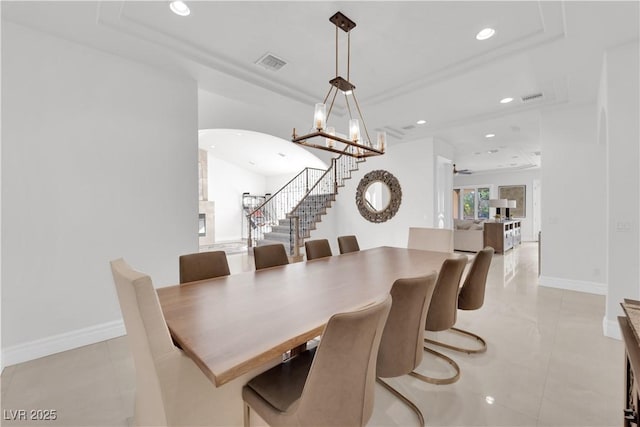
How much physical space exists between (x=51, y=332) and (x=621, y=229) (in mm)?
5159

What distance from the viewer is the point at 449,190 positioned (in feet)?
22.5

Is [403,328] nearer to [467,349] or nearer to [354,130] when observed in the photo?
[467,349]

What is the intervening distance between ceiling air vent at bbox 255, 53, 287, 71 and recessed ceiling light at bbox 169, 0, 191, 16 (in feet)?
2.58

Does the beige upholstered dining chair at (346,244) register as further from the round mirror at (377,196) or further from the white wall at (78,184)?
the round mirror at (377,196)

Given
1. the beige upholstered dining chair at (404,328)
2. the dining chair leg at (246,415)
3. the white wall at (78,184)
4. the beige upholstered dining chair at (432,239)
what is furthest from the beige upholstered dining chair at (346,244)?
the dining chair leg at (246,415)

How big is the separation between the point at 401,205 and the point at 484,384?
4.58m

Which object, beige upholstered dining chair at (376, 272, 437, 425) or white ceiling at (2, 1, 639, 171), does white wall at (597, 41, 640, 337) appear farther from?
beige upholstered dining chair at (376, 272, 437, 425)

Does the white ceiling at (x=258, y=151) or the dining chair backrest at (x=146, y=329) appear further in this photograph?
the white ceiling at (x=258, y=151)

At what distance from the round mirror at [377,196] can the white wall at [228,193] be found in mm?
6418

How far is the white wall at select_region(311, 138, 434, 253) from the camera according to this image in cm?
587

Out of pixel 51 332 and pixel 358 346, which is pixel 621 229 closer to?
pixel 358 346

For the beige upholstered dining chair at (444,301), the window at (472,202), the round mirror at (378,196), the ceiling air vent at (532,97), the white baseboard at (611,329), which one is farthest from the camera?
the window at (472,202)

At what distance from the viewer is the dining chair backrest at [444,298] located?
1.92 m

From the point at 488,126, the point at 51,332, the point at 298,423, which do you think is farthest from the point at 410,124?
the point at 51,332
